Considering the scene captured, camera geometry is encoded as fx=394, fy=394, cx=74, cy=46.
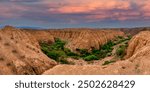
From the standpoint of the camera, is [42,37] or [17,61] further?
[42,37]

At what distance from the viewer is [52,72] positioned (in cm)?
1700

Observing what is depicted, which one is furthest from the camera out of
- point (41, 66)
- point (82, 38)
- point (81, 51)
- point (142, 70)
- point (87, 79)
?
point (82, 38)

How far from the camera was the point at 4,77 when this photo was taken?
13.2m

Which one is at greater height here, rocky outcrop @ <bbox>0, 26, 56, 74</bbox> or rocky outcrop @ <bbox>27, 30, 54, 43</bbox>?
rocky outcrop @ <bbox>0, 26, 56, 74</bbox>

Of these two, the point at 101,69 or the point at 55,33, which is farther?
the point at 55,33

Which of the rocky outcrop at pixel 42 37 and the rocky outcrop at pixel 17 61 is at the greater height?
the rocky outcrop at pixel 17 61

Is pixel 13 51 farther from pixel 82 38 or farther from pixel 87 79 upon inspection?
pixel 82 38

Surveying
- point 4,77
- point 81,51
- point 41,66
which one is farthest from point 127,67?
point 81,51

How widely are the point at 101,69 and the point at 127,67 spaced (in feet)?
3.82

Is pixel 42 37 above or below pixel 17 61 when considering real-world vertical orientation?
below

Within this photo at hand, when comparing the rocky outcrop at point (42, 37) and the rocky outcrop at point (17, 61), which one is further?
the rocky outcrop at point (42, 37)

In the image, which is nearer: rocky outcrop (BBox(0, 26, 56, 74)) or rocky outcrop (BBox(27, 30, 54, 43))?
rocky outcrop (BBox(0, 26, 56, 74))

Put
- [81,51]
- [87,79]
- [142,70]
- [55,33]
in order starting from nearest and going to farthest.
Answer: [87,79]
[142,70]
[81,51]
[55,33]

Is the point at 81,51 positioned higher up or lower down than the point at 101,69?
lower down
